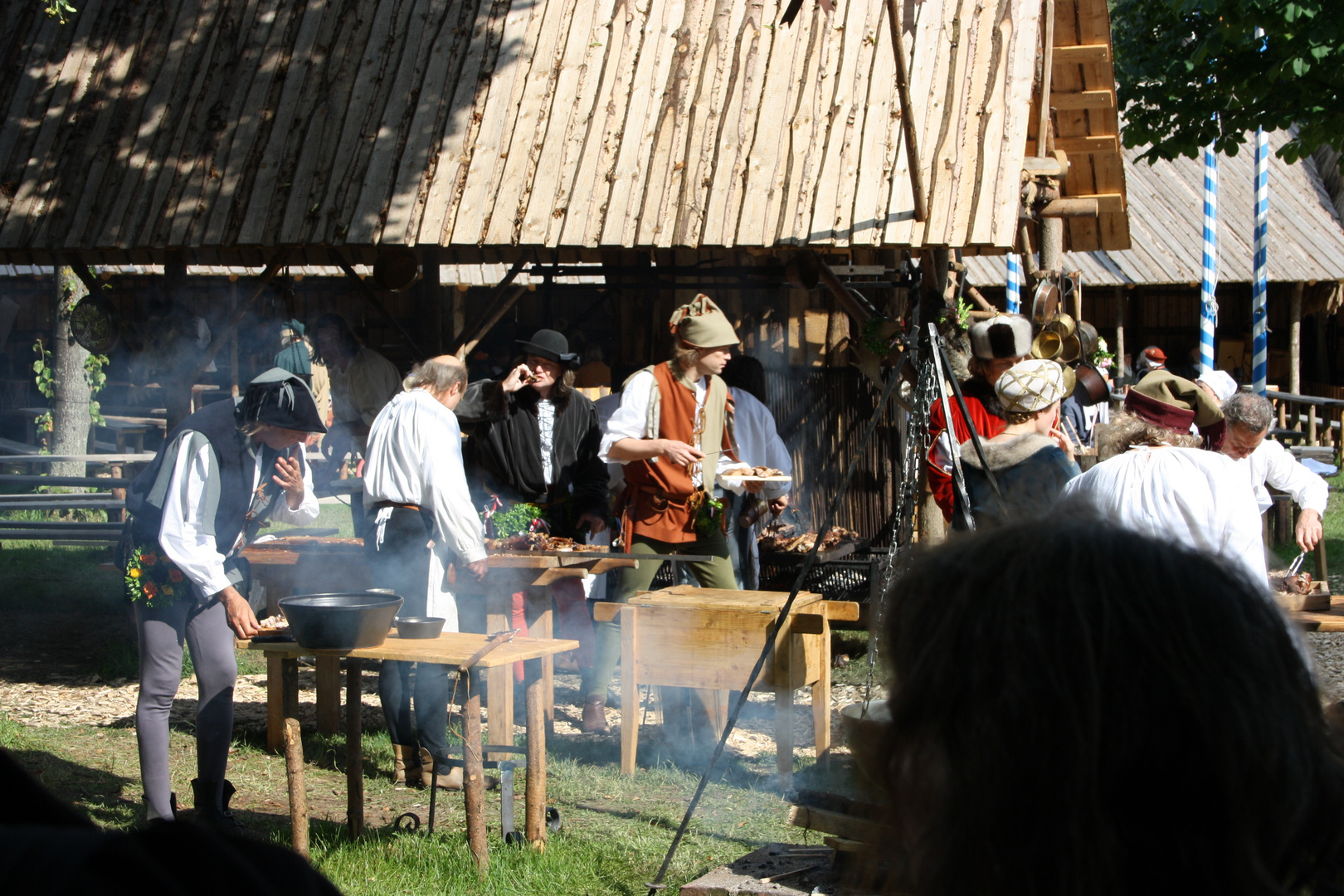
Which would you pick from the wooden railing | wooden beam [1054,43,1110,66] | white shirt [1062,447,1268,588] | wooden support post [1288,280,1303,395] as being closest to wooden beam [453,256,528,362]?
wooden beam [1054,43,1110,66]

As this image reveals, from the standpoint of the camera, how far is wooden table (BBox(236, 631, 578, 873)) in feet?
13.2

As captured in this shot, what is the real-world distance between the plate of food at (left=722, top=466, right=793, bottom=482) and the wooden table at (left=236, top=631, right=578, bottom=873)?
1.70m

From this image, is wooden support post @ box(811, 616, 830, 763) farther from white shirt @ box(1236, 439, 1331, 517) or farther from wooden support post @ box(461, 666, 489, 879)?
white shirt @ box(1236, 439, 1331, 517)

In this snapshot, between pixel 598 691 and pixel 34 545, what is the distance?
854 cm

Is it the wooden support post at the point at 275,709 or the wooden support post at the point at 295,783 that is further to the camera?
the wooden support post at the point at 275,709

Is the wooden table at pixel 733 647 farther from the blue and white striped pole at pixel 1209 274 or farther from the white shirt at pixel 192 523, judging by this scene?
the blue and white striped pole at pixel 1209 274

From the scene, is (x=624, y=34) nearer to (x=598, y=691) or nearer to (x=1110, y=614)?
(x=598, y=691)

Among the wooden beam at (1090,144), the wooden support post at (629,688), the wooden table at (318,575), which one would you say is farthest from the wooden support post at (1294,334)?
the wooden table at (318,575)

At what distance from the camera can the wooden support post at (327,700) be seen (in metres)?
6.03

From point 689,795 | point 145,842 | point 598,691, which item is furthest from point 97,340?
point 145,842

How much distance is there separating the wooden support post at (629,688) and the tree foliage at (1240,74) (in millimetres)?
6475

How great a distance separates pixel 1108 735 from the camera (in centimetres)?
85

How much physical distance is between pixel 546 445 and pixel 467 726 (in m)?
2.44

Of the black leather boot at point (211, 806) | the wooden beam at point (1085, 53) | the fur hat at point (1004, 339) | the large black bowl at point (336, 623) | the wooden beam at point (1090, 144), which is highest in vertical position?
the wooden beam at point (1085, 53)
